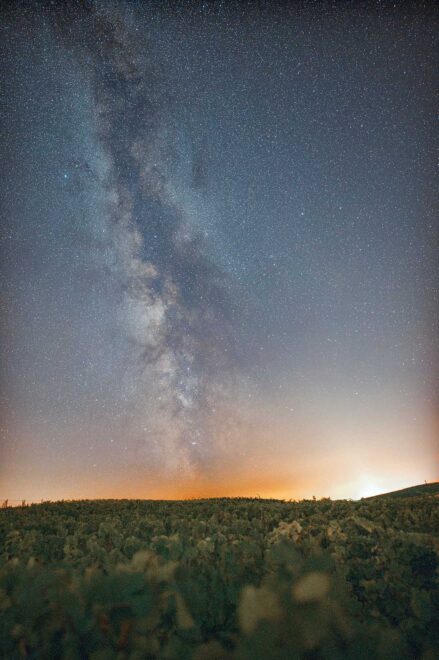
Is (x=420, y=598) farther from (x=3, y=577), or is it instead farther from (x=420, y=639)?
(x=3, y=577)

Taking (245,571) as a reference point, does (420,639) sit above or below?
below

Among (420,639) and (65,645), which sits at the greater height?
(65,645)

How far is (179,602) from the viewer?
4.17 feet

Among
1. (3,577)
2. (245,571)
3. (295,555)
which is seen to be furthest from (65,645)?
(245,571)

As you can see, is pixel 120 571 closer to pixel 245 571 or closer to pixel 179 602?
pixel 179 602

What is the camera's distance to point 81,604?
138cm

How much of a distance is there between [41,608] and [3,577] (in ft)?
1.71

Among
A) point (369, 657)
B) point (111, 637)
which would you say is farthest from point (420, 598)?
point (111, 637)

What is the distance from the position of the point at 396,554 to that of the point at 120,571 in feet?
12.6

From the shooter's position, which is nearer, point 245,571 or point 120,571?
point 120,571

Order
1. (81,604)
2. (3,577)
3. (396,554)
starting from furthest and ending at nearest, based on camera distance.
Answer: (396,554) < (3,577) < (81,604)

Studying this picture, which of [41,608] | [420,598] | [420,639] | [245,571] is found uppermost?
[41,608]

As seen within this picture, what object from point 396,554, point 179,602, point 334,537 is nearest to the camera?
point 179,602

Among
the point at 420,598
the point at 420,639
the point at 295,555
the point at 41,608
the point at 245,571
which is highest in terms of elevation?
the point at 295,555
